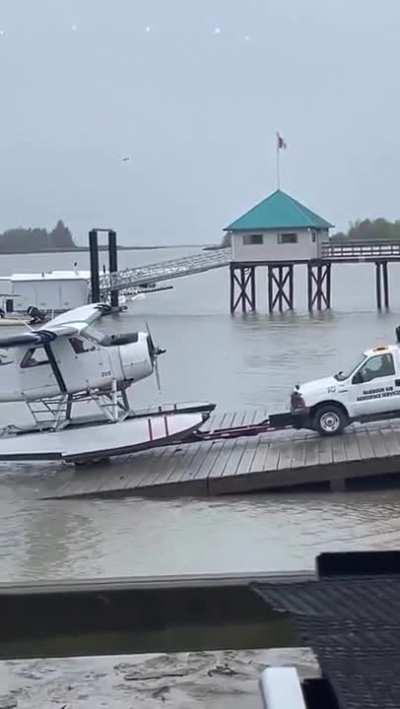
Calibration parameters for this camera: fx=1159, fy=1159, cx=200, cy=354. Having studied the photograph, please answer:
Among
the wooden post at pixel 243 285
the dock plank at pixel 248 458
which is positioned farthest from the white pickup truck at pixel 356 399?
the wooden post at pixel 243 285

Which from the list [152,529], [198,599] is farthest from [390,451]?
[198,599]

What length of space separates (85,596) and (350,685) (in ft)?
15.3

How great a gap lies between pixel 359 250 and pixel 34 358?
158 feet

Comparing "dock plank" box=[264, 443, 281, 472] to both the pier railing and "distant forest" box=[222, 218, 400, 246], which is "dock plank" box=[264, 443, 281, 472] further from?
"distant forest" box=[222, 218, 400, 246]

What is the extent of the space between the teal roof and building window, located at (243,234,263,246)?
1.73 ft

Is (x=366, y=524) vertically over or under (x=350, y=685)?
under

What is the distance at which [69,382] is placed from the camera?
19203 millimetres

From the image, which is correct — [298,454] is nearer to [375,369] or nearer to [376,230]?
[375,369]

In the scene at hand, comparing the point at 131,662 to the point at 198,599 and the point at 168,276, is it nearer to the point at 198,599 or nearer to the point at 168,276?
the point at 198,599

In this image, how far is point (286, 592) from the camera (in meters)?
4.20

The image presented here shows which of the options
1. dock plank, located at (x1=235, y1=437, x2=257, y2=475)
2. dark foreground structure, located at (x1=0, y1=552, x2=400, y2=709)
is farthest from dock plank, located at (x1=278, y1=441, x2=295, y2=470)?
dark foreground structure, located at (x1=0, y1=552, x2=400, y2=709)

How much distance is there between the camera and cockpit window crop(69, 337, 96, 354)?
63.1 feet

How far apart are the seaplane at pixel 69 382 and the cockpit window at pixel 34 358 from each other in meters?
0.02

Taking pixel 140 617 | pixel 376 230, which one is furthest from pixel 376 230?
pixel 140 617
